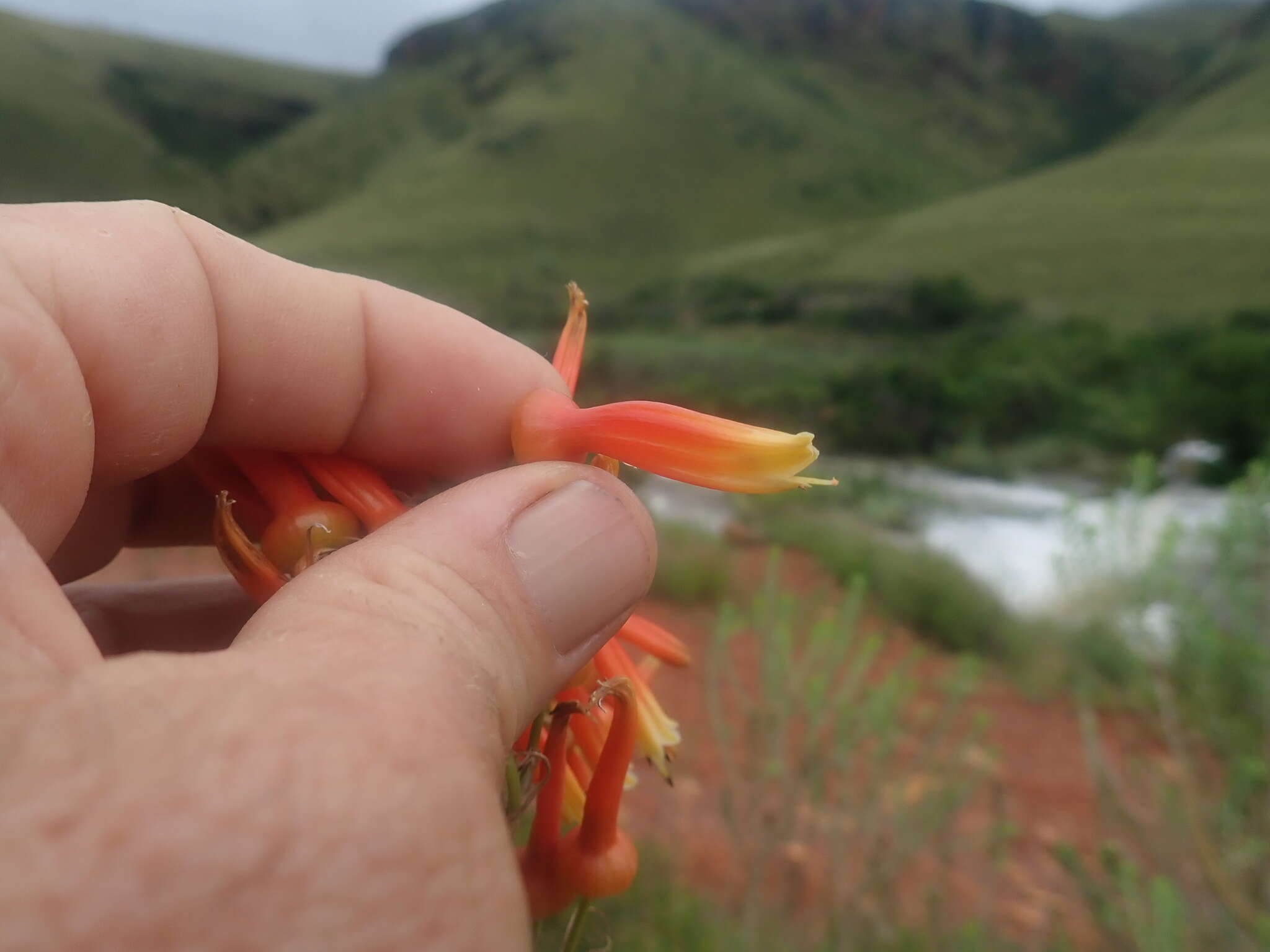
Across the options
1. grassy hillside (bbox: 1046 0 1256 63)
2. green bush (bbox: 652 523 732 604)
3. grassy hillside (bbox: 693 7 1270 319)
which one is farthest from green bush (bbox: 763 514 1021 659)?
grassy hillside (bbox: 1046 0 1256 63)

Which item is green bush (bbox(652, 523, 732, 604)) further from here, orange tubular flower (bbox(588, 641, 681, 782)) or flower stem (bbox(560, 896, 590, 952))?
flower stem (bbox(560, 896, 590, 952))

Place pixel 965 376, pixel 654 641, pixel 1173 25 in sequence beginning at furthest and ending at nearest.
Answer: pixel 1173 25
pixel 965 376
pixel 654 641

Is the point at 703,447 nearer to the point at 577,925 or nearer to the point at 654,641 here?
the point at 654,641

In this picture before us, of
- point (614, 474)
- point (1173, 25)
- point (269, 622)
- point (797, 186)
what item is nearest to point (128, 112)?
point (614, 474)

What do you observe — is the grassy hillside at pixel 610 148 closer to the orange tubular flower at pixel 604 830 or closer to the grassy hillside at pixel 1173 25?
the grassy hillside at pixel 1173 25

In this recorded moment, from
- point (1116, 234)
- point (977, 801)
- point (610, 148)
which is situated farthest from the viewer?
point (610, 148)

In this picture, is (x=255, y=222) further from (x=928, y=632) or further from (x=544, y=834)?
(x=544, y=834)
